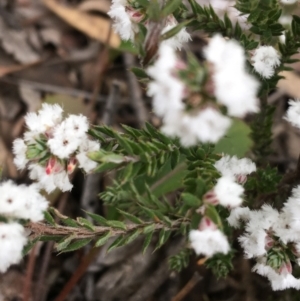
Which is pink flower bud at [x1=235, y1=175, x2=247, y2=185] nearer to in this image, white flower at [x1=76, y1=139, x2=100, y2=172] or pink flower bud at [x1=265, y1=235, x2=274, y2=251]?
pink flower bud at [x1=265, y1=235, x2=274, y2=251]

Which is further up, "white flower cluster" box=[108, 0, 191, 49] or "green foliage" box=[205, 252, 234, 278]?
"white flower cluster" box=[108, 0, 191, 49]

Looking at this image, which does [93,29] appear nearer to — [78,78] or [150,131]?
[78,78]

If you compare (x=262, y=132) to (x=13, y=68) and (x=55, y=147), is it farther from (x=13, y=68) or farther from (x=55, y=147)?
(x=13, y=68)

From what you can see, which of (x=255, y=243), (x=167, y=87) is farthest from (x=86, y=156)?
(x=255, y=243)

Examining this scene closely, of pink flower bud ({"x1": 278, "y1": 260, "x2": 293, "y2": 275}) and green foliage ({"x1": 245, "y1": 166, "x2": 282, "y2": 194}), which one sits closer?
pink flower bud ({"x1": 278, "y1": 260, "x2": 293, "y2": 275})

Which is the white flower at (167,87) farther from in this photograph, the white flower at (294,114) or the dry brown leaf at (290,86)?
the dry brown leaf at (290,86)

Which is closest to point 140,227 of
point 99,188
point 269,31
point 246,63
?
point 246,63

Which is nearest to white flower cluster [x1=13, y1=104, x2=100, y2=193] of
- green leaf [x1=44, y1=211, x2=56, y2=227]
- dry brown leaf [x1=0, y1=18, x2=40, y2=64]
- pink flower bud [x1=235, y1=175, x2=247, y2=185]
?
green leaf [x1=44, y1=211, x2=56, y2=227]
